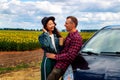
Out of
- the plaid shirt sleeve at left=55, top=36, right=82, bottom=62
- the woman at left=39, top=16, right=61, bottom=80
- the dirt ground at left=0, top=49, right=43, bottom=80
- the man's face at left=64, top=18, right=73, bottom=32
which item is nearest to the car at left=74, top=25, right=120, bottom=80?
the plaid shirt sleeve at left=55, top=36, right=82, bottom=62

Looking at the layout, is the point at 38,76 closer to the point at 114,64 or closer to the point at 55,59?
the point at 55,59

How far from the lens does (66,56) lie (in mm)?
6383

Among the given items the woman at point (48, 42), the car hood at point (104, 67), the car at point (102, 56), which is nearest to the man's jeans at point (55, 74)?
the woman at point (48, 42)

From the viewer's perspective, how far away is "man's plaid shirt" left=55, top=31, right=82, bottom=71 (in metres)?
6.38

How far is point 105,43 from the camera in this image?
21.8 feet

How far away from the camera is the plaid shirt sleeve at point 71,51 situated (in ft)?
20.9

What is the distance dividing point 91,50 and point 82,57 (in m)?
0.36

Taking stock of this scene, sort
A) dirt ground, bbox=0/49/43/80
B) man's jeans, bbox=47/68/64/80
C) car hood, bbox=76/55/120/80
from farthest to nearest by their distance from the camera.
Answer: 1. dirt ground, bbox=0/49/43/80
2. man's jeans, bbox=47/68/64/80
3. car hood, bbox=76/55/120/80

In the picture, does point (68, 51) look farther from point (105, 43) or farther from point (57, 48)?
point (105, 43)

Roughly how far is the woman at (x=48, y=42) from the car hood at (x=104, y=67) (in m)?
0.91

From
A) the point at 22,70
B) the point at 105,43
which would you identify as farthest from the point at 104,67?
the point at 22,70

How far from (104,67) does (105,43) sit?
1.17 metres

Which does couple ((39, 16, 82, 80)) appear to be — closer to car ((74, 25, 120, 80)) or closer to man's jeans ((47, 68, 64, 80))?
man's jeans ((47, 68, 64, 80))

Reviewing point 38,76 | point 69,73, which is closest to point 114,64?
point 69,73
